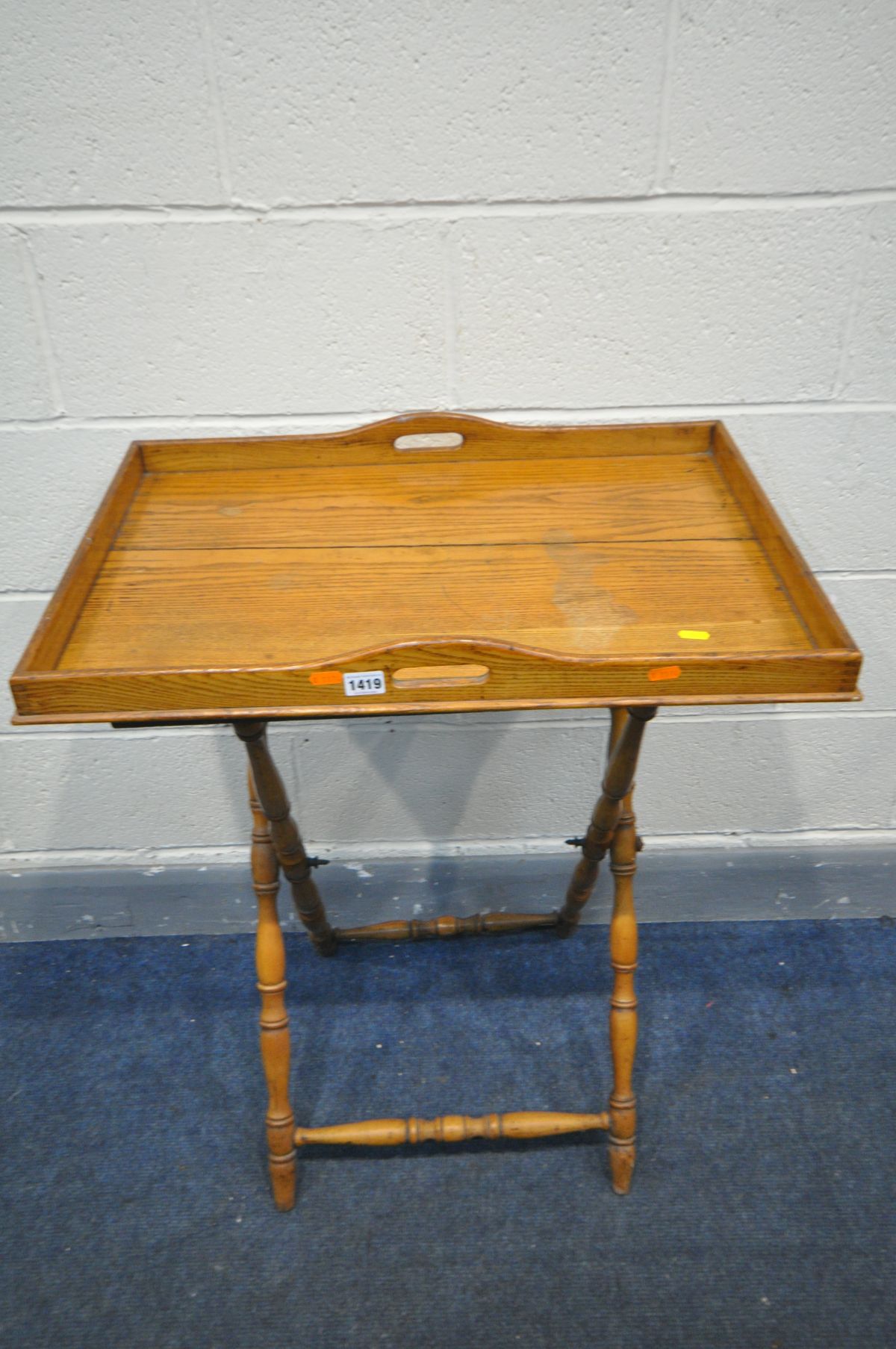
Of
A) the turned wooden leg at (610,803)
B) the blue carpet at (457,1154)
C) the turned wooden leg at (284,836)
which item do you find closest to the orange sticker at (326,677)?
the turned wooden leg at (284,836)

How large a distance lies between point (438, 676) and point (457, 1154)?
86 centimetres

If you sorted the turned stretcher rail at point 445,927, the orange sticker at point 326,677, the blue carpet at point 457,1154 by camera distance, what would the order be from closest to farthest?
the orange sticker at point 326,677 < the blue carpet at point 457,1154 < the turned stretcher rail at point 445,927

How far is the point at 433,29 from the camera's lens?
1.12 meters

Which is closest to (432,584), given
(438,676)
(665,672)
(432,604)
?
(432,604)

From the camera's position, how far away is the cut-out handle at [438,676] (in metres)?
0.87

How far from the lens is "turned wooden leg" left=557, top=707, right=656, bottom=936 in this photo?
1225 mm

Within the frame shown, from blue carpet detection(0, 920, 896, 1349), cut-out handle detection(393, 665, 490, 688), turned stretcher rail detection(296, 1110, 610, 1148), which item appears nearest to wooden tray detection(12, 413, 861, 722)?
cut-out handle detection(393, 665, 490, 688)

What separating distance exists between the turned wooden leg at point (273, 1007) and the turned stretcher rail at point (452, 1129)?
0.03 meters

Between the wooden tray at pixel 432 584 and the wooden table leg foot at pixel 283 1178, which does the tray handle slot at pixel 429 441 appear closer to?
the wooden tray at pixel 432 584

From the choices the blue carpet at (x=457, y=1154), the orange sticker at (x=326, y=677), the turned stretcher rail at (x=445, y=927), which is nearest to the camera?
the orange sticker at (x=326, y=677)

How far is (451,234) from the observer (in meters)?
1.23

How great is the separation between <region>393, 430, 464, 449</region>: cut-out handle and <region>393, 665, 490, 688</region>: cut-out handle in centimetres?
47

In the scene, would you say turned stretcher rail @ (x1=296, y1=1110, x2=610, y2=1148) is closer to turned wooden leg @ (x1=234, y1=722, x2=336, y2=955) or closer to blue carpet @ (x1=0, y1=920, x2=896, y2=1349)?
blue carpet @ (x1=0, y1=920, x2=896, y2=1349)

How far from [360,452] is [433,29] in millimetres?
465
